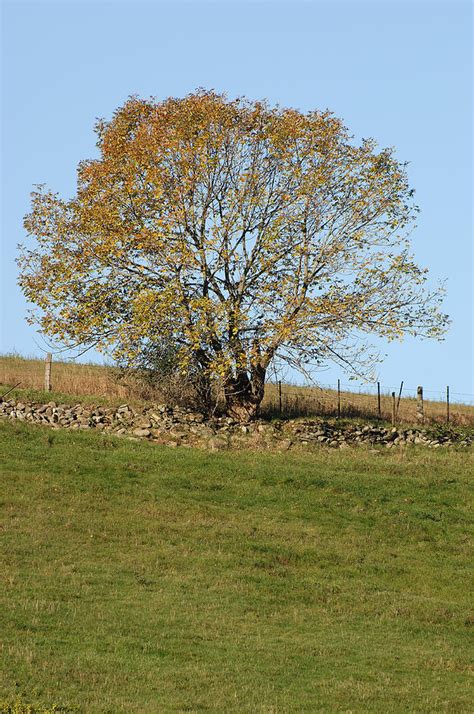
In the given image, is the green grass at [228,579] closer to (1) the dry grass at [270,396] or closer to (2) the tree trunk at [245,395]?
(2) the tree trunk at [245,395]

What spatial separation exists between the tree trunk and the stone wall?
1139 millimetres

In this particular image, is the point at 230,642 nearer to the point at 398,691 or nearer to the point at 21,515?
the point at 398,691

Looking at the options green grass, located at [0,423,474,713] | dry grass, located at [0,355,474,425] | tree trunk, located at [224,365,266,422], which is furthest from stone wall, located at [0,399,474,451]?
green grass, located at [0,423,474,713]

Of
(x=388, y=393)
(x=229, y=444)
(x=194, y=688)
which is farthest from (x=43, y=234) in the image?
(x=194, y=688)

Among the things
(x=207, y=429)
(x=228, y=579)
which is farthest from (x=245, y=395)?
(x=228, y=579)

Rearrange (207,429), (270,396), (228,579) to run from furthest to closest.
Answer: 1. (270,396)
2. (207,429)
3. (228,579)

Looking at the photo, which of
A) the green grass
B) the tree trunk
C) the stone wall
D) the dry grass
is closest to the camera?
the green grass

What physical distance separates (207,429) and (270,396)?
10.1 meters

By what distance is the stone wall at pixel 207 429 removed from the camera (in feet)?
145

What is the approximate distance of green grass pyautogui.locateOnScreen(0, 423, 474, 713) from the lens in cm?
1886

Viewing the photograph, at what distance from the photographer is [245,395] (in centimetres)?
4850

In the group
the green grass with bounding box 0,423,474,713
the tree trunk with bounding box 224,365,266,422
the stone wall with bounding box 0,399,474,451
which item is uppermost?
the tree trunk with bounding box 224,365,266,422

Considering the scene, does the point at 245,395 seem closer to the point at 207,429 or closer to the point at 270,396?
the point at 207,429

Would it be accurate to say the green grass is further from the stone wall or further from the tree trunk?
the tree trunk
